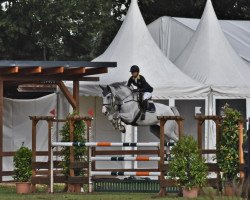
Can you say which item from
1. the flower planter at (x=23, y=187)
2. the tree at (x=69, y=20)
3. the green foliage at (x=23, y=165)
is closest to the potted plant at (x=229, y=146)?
the flower planter at (x=23, y=187)

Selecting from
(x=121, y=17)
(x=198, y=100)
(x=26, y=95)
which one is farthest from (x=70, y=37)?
(x=198, y=100)

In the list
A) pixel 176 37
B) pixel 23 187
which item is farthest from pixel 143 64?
pixel 23 187

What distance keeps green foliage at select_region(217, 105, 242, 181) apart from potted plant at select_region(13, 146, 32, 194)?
411 cm

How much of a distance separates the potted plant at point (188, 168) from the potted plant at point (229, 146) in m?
0.42

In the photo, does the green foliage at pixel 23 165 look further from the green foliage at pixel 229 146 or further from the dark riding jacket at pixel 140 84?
the green foliage at pixel 229 146

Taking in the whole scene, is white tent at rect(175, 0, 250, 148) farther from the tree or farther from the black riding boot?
the tree

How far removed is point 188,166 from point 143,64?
1042cm

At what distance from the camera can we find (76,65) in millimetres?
25953

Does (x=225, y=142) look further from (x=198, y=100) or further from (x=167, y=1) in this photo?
(x=167, y=1)

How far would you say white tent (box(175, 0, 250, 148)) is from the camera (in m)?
29.9

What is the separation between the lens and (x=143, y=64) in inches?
1197

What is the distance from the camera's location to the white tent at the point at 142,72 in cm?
2970

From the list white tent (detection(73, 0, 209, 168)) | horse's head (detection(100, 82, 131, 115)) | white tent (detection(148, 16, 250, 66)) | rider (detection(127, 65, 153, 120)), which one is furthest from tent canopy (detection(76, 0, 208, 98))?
horse's head (detection(100, 82, 131, 115))

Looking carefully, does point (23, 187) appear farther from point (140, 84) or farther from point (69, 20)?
point (69, 20)
